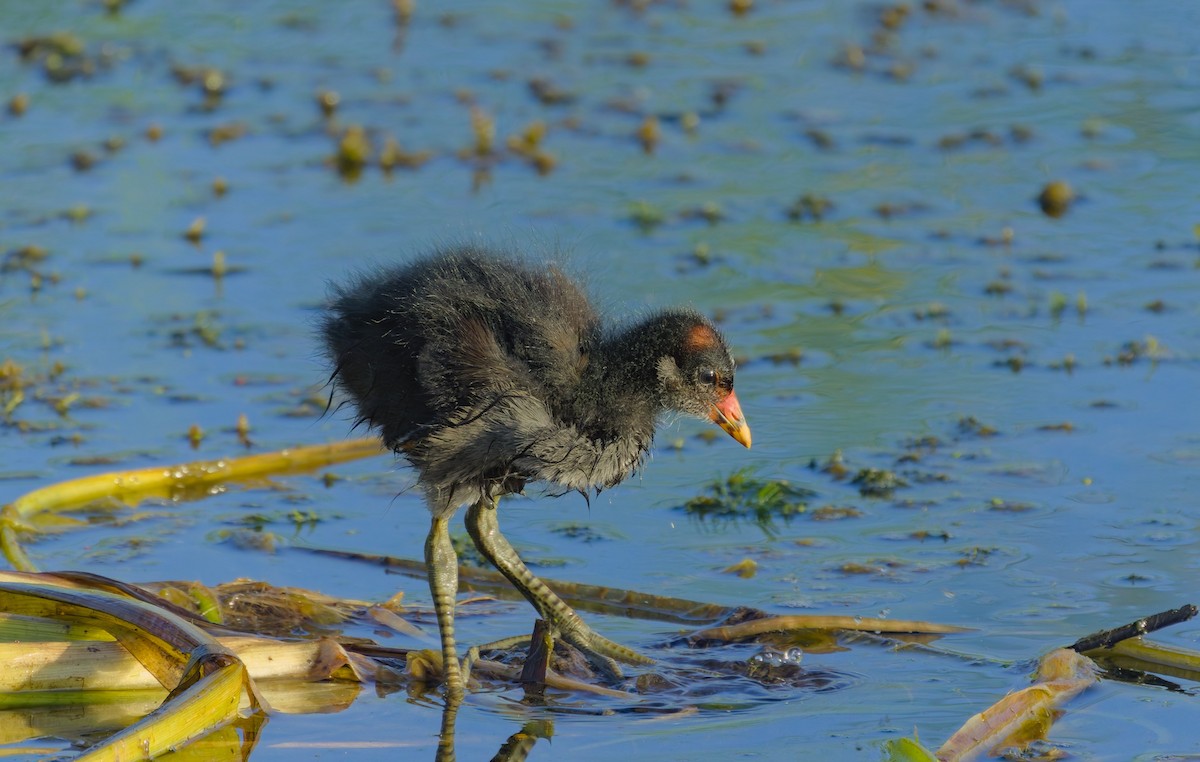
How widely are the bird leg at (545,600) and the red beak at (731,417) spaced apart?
0.62 meters

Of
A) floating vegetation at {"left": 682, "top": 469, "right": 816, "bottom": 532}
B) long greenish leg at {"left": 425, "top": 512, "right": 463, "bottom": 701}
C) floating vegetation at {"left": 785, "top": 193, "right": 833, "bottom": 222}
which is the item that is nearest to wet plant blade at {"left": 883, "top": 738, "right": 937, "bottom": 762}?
long greenish leg at {"left": 425, "top": 512, "right": 463, "bottom": 701}

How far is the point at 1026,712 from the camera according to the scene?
363 centimetres

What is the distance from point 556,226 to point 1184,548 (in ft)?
11.4

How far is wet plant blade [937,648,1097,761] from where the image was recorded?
3.51 meters

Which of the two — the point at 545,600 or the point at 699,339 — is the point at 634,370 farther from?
the point at 545,600

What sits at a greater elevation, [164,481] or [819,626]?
[819,626]

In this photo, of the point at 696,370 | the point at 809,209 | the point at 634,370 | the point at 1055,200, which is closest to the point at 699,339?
the point at 696,370

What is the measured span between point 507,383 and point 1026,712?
1396 mm

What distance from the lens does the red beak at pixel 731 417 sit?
14.6 ft

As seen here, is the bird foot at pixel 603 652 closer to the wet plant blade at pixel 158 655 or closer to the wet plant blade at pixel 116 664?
the wet plant blade at pixel 116 664

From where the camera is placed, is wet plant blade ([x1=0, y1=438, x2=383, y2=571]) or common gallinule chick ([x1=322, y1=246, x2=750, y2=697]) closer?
common gallinule chick ([x1=322, y1=246, x2=750, y2=697])

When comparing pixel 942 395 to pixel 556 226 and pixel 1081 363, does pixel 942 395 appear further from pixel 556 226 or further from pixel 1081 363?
pixel 556 226

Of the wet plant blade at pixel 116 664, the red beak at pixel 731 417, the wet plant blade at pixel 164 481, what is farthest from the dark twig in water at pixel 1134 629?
the wet plant blade at pixel 164 481

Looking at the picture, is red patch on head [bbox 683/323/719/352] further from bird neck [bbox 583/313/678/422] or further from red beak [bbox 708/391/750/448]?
red beak [bbox 708/391/750/448]
